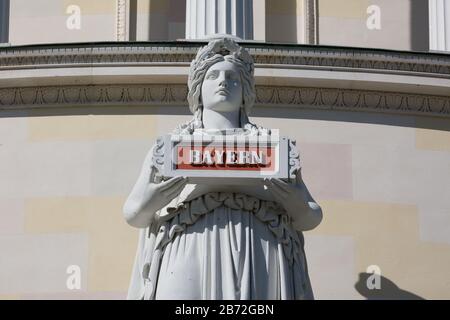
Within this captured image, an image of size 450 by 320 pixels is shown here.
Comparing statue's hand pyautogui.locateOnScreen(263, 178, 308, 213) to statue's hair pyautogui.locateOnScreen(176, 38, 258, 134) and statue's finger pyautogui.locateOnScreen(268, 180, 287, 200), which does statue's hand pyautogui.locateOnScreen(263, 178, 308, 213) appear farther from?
statue's hair pyautogui.locateOnScreen(176, 38, 258, 134)

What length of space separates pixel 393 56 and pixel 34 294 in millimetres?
4131

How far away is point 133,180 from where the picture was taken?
2262 cm

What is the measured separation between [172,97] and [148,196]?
6120mm

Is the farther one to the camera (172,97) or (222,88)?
(172,97)

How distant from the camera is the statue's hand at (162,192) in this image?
16797 mm

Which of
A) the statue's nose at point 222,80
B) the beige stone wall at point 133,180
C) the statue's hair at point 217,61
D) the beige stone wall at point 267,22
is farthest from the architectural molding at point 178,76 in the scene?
the statue's nose at point 222,80

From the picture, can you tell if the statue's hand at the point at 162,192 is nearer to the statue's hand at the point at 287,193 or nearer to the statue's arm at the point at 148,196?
the statue's arm at the point at 148,196

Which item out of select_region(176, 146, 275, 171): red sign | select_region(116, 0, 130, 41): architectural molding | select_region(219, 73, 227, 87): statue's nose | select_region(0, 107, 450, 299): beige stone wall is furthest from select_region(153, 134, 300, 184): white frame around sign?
select_region(116, 0, 130, 41): architectural molding

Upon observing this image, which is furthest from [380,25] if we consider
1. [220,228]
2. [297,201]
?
[220,228]

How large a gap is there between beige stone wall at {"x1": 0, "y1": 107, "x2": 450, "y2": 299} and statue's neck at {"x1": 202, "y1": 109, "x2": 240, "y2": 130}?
488 cm

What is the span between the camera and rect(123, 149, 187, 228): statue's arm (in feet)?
55.2

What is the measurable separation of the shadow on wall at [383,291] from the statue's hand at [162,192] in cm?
567

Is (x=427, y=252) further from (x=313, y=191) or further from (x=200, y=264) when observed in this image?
(x=200, y=264)

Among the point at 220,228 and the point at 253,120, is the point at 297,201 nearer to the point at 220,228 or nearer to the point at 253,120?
the point at 220,228
